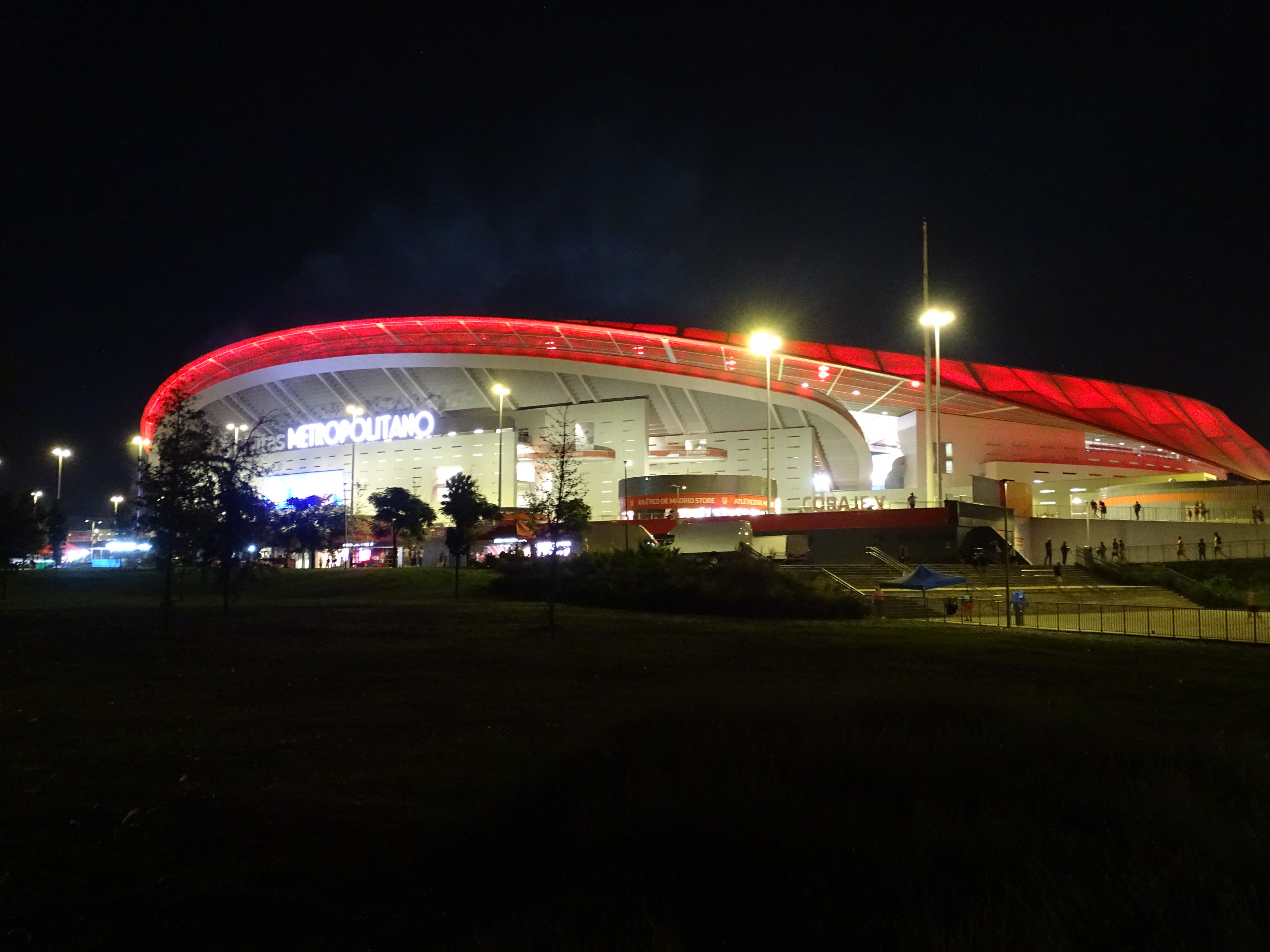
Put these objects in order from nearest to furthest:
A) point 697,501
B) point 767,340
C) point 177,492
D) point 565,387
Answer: point 177,492, point 767,340, point 697,501, point 565,387

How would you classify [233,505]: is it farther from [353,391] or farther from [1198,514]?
[353,391]

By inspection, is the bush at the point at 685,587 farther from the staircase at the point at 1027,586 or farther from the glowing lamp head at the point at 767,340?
the glowing lamp head at the point at 767,340

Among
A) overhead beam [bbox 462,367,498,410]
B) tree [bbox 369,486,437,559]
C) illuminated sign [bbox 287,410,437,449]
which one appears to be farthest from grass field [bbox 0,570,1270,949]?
overhead beam [bbox 462,367,498,410]

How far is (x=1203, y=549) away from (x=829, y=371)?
2483 centimetres

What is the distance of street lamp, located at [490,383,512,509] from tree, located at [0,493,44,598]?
2412cm

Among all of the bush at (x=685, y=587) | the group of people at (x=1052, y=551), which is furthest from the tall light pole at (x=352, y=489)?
the group of people at (x=1052, y=551)

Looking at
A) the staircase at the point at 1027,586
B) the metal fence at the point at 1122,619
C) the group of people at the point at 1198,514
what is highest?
the group of people at the point at 1198,514

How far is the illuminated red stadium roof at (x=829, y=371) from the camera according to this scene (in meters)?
55.3

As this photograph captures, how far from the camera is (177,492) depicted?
17250mm

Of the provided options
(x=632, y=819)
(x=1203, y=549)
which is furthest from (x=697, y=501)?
(x=632, y=819)

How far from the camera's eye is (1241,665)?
14.0 m

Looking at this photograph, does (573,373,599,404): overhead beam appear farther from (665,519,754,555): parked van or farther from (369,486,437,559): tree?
(665,519,754,555): parked van

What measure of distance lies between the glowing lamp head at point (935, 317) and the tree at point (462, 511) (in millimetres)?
19617

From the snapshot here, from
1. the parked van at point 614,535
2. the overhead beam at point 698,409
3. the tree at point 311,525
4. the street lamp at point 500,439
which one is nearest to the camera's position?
the tree at point 311,525
